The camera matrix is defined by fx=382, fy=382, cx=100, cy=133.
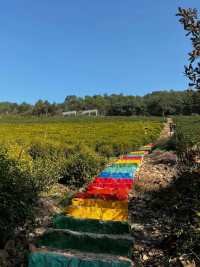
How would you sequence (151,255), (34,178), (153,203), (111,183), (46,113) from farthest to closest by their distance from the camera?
(46,113) < (111,183) < (34,178) < (153,203) < (151,255)

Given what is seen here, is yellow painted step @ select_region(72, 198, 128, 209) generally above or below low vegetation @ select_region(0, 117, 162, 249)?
below

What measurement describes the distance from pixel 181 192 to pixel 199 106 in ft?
7.74

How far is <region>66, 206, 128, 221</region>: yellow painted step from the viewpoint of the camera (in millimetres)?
5402

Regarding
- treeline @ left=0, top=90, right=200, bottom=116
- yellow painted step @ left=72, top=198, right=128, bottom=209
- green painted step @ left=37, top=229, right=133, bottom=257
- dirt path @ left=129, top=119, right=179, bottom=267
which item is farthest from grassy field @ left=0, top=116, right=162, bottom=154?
treeline @ left=0, top=90, right=200, bottom=116

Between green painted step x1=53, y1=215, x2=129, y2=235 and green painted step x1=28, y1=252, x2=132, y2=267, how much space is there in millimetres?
1038

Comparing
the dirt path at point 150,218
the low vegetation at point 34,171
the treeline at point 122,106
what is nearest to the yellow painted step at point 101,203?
the dirt path at point 150,218

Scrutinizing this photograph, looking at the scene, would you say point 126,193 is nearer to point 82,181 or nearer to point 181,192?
point 181,192

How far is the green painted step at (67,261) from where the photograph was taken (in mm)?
3719

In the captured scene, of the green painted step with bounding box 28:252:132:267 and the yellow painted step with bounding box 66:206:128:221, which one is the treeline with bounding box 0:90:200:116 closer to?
the yellow painted step with bounding box 66:206:128:221

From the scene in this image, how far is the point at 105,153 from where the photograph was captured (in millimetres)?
13930

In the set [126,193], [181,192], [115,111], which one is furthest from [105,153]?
[115,111]

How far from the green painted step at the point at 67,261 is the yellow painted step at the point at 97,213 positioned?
1.51m

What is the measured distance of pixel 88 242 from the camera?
4.32 metres

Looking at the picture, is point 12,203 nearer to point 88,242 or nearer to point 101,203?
point 88,242
